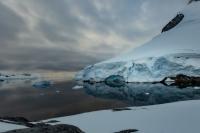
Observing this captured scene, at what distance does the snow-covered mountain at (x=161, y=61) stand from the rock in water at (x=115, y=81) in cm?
58

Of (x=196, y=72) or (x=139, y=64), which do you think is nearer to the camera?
(x=196, y=72)

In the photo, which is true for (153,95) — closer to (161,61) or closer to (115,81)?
(161,61)

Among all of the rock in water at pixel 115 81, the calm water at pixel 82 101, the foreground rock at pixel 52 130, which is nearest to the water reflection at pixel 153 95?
the calm water at pixel 82 101

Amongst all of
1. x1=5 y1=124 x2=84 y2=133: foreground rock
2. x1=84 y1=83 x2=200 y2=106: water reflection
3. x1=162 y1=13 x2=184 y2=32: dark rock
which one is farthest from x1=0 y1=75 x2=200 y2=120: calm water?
x1=162 y1=13 x2=184 y2=32: dark rock

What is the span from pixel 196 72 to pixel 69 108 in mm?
23740

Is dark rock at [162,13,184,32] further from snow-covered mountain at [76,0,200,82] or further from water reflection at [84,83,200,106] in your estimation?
water reflection at [84,83,200,106]

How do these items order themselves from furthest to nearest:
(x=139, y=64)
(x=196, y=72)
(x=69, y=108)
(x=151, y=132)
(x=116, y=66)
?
1. (x=116, y=66)
2. (x=139, y=64)
3. (x=196, y=72)
4. (x=69, y=108)
5. (x=151, y=132)

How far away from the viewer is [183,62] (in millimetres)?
42969

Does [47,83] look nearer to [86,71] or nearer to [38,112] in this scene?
[86,71]

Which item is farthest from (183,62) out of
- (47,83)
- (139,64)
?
(47,83)

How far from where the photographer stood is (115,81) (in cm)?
5206

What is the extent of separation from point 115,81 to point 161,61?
10940 mm

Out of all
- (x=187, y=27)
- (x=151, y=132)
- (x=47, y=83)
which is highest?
(x=187, y=27)

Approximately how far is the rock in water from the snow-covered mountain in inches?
23.0
